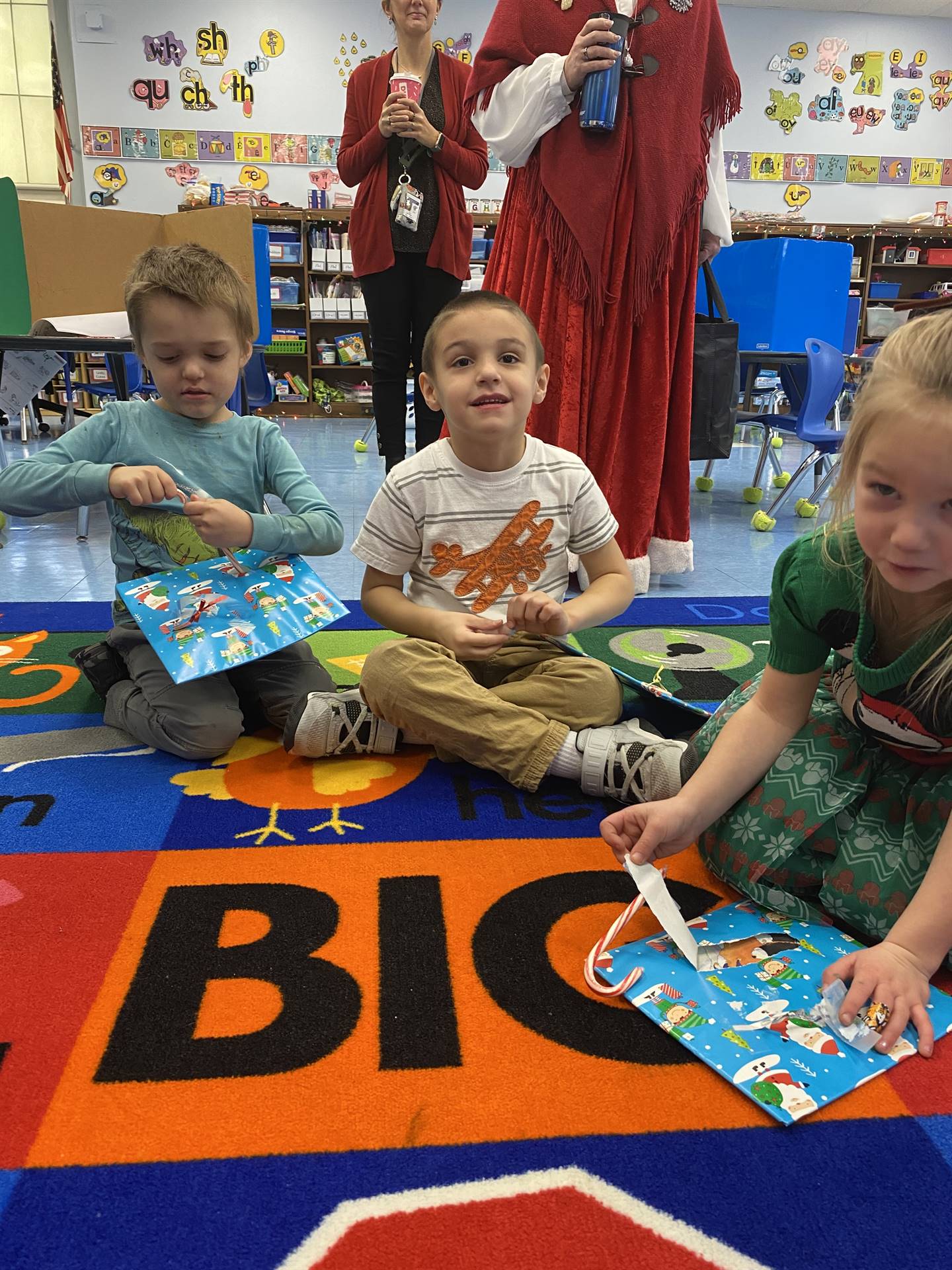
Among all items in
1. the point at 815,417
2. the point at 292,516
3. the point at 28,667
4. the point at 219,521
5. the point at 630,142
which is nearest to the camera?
the point at 219,521

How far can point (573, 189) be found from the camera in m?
1.64

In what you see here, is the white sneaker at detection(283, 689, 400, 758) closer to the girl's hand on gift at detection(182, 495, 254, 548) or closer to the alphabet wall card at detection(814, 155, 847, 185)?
the girl's hand on gift at detection(182, 495, 254, 548)

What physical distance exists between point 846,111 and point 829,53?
374 mm

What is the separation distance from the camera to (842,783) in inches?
31.0

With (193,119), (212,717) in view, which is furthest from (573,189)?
(193,119)

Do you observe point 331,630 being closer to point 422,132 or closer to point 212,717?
point 212,717

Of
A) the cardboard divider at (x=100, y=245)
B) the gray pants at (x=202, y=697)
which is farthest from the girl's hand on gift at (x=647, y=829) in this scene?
the cardboard divider at (x=100, y=245)

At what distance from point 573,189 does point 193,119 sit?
5.05 meters

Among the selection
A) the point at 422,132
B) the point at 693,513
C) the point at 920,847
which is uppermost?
the point at 422,132

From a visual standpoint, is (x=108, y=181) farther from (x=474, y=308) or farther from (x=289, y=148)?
(x=474, y=308)

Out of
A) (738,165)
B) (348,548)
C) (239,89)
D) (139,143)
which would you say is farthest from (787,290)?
(139,143)

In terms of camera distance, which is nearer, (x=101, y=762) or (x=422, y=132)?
(x=101, y=762)

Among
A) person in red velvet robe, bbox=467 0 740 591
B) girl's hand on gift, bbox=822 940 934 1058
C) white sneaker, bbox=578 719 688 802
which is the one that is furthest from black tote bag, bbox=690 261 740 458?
girl's hand on gift, bbox=822 940 934 1058

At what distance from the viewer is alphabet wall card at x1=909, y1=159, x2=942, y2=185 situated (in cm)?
611
